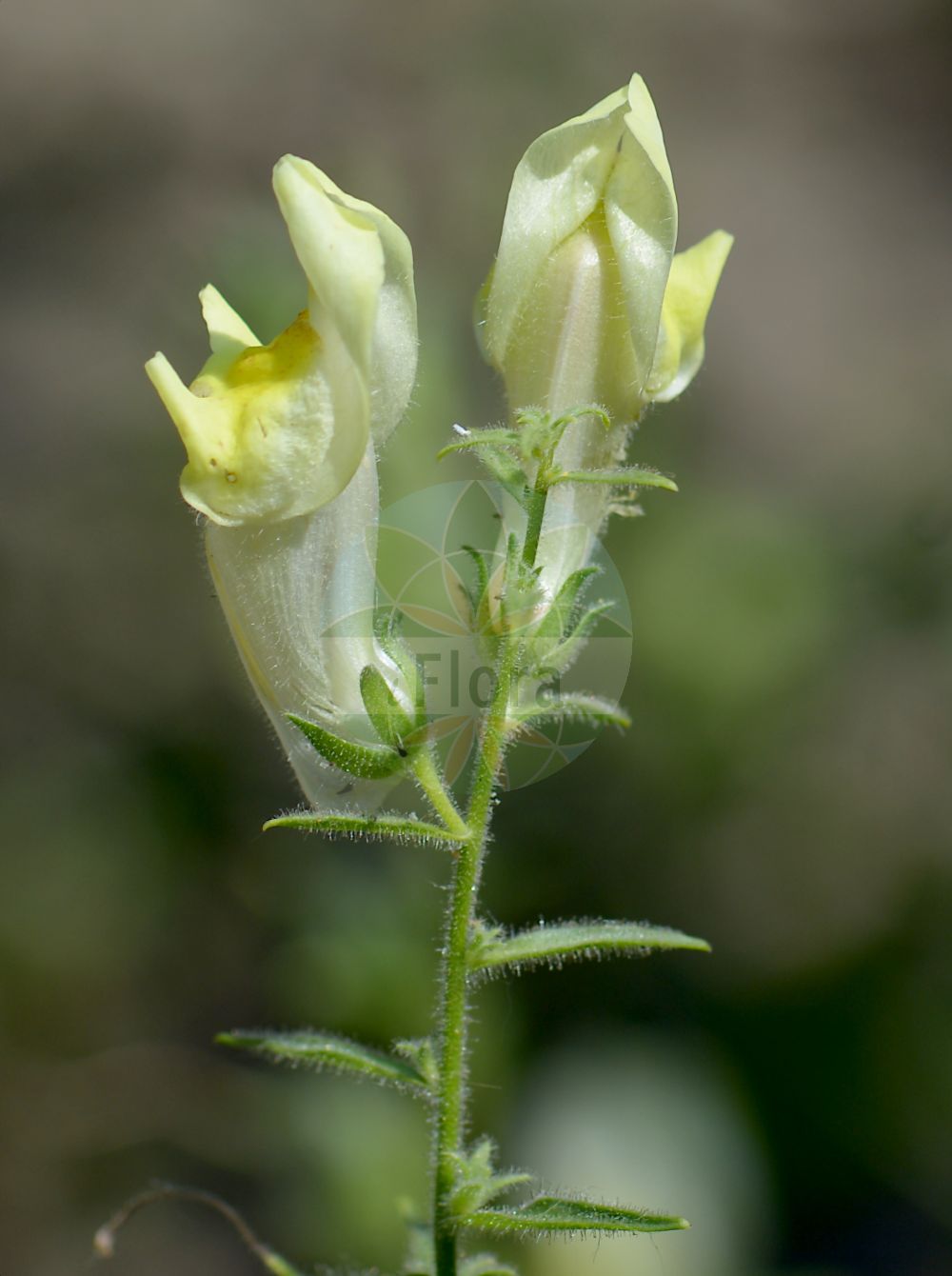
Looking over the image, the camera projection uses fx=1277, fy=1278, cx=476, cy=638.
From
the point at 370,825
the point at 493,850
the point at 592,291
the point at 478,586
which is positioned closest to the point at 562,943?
the point at 370,825

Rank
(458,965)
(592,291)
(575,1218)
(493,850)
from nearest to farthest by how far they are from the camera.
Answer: (575,1218) → (458,965) → (592,291) → (493,850)

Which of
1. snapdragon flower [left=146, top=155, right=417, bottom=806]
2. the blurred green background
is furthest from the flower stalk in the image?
the blurred green background

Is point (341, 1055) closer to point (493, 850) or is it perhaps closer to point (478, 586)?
point (478, 586)

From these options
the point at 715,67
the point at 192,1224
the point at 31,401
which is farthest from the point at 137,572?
the point at 715,67

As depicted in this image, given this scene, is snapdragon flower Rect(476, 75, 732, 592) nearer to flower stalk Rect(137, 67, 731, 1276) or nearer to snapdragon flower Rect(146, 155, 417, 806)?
flower stalk Rect(137, 67, 731, 1276)

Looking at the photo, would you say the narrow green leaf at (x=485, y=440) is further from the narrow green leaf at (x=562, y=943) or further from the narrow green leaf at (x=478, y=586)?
the narrow green leaf at (x=562, y=943)

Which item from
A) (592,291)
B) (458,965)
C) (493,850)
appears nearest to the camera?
(458,965)
